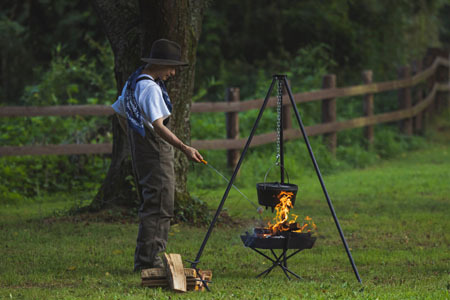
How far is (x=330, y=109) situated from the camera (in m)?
14.2

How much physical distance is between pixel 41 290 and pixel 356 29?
1565 cm

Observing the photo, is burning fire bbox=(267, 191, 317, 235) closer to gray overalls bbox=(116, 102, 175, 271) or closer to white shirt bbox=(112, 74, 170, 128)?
gray overalls bbox=(116, 102, 175, 271)

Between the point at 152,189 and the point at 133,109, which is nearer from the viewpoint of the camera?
the point at 133,109

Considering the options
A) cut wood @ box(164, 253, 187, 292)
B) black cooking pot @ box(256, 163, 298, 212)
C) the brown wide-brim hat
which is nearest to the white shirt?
the brown wide-brim hat

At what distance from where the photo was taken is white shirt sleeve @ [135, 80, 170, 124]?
6141mm

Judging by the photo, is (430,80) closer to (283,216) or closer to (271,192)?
(283,216)

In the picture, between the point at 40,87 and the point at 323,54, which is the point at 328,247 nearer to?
the point at 40,87

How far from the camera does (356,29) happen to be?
2023 cm

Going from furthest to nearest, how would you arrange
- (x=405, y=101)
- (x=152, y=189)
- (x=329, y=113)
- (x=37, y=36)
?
(x=37, y=36), (x=405, y=101), (x=329, y=113), (x=152, y=189)

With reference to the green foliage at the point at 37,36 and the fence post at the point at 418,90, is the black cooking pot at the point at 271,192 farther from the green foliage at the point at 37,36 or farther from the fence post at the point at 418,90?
the green foliage at the point at 37,36

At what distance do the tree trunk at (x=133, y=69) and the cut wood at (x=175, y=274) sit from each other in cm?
292

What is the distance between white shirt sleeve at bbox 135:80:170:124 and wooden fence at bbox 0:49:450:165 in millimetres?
4859

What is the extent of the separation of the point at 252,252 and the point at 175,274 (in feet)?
6.19

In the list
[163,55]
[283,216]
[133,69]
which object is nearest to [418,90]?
[133,69]
